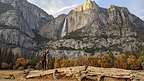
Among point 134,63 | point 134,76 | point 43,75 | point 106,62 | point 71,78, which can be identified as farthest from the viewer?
point 106,62

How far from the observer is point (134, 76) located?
92.5ft

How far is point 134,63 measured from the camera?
146375mm

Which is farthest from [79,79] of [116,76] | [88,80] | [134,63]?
[134,63]

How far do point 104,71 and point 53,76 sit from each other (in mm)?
5438

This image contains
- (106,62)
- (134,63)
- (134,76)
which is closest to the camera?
(134,76)

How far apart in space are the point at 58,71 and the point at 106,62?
449 ft

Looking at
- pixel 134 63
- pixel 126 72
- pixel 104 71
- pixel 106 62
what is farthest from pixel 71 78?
pixel 106 62

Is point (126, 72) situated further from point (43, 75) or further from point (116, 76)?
point (43, 75)

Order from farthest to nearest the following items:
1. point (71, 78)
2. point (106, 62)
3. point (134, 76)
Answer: point (106, 62) < point (71, 78) < point (134, 76)

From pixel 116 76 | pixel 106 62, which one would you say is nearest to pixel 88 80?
pixel 116 76

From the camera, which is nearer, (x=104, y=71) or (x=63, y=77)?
(x=104, y=71)

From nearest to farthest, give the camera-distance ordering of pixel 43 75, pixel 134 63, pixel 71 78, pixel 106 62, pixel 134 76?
pixel 134 76, pixel 71 78, pixel 43 75, pixel 134 63, pixel 106 62

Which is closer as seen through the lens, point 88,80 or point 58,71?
point 88,80

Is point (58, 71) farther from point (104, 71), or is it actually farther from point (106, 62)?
point (106, 62)
